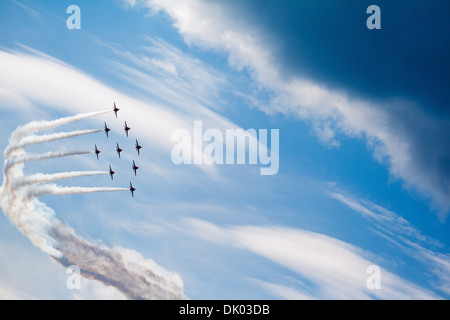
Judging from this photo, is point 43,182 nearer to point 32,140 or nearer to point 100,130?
point 32,140

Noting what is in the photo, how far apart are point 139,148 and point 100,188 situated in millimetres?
22096

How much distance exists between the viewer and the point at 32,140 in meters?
151
